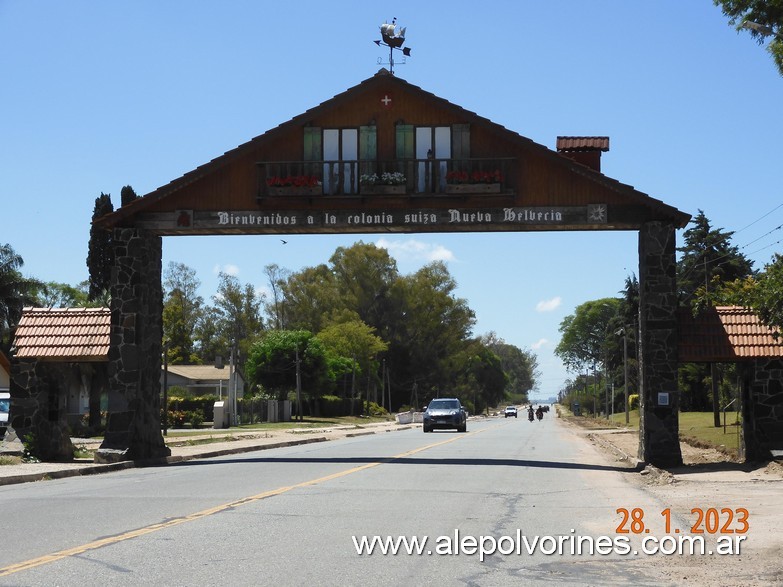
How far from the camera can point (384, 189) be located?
26.0m

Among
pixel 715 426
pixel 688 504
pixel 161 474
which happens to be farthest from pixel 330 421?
pixel 688 504

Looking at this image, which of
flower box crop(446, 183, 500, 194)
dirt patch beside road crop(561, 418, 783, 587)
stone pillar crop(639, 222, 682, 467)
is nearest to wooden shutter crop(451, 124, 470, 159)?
flower box crop(446, 183, 500, 194)

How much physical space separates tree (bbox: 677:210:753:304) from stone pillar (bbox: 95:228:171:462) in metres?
43.6

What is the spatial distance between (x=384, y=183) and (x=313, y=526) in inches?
574

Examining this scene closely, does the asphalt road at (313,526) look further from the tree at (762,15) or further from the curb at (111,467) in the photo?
the tree at (762,15)

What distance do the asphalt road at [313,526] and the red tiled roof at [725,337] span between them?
3.76 meters

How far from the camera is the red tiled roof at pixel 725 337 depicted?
23953 mm

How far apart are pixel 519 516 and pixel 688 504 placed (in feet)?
11.0

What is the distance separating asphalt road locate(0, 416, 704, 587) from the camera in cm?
932

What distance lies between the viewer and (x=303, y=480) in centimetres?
1978


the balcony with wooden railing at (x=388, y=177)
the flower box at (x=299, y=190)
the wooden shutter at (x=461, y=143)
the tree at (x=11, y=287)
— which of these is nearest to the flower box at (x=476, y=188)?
the balcony with wooden railing at (x=388, y=177)

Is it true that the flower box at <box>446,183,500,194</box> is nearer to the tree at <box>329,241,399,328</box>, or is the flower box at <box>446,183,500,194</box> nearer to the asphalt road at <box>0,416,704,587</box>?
the asphalt road at <box>0,416,704,587</box>

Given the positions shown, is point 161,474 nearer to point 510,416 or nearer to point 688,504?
point 688,504

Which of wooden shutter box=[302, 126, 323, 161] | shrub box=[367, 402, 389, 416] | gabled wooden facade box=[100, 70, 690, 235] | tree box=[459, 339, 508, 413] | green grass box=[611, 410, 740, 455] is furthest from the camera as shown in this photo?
tree box=[459, 339, 508, 413]
